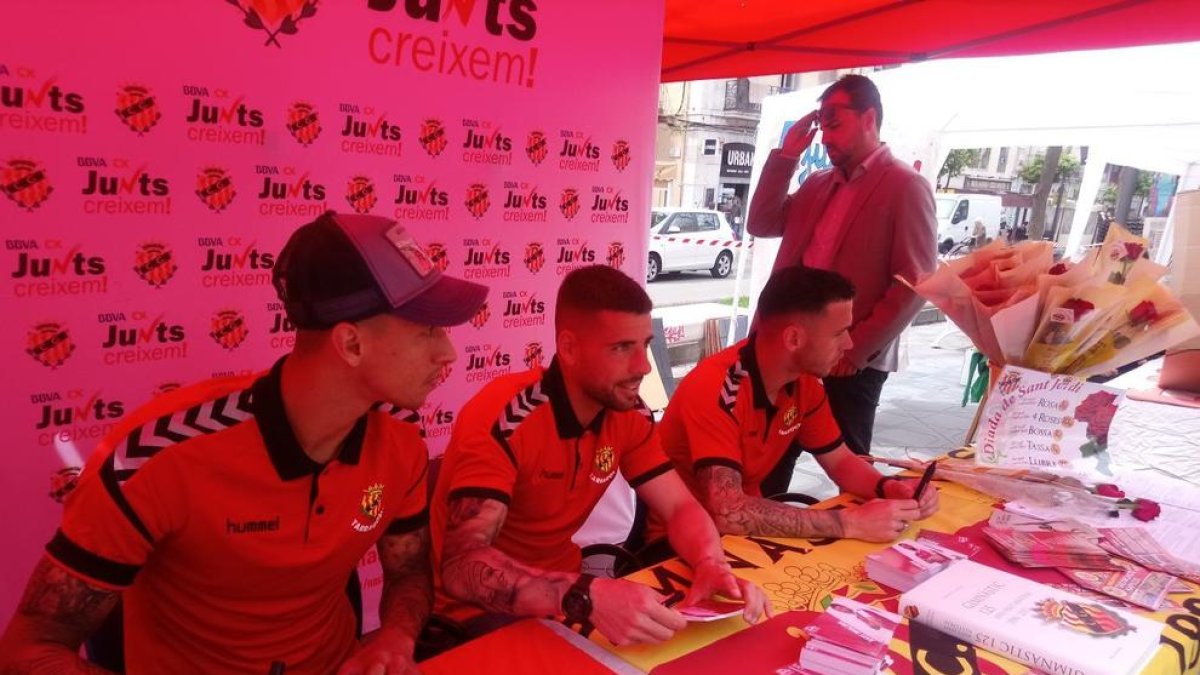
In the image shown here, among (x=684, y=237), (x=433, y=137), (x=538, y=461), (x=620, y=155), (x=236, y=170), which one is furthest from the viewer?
(x=684, y=237)

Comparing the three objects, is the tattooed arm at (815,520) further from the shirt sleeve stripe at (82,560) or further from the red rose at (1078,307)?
the shirt sleeve stripe at (82,560)

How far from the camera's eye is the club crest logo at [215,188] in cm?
246

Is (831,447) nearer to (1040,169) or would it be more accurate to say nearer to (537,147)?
(537,147)

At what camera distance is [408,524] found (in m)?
1.64

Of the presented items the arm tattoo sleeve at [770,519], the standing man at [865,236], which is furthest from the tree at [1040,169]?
the arm tattoo sleeve at [770,519]

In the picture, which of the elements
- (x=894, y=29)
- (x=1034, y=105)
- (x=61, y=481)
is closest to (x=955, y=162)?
(x=1034, y=105)

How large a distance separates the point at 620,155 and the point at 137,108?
200cm

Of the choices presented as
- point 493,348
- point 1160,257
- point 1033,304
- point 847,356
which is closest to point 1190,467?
point 1033,304

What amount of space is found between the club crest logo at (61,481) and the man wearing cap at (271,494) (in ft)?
3.89

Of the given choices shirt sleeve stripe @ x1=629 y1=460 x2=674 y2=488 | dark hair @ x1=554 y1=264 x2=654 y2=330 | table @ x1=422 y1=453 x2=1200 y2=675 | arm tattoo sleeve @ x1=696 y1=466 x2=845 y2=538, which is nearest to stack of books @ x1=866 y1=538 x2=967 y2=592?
table @ x1=422 y1=453 x2=1200 y2=675

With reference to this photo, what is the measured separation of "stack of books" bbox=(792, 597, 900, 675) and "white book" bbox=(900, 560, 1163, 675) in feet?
0.55

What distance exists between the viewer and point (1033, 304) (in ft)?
6.86

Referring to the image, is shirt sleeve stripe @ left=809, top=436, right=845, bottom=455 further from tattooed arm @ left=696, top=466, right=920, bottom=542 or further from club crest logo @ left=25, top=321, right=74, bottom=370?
club crest logo @ left=25, top=321, right=74, bottom=370

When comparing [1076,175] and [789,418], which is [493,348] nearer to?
[789,418]
